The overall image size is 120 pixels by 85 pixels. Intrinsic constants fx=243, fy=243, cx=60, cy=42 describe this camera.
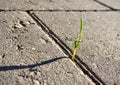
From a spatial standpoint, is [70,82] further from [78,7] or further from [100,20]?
[78,7]

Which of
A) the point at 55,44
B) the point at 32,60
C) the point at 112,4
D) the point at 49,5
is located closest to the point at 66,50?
the point at 55,44

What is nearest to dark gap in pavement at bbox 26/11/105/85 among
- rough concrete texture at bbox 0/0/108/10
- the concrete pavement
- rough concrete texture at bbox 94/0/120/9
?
the concrete pavement

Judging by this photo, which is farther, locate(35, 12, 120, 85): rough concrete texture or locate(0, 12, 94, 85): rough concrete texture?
locate(35, 12, 120, 85): rough concrete texture

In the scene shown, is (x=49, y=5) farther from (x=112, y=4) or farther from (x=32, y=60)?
(x=32, y=60)

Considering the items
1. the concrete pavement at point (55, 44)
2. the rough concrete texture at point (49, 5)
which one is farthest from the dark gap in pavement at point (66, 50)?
the rough concrete texture at point (49, 5)

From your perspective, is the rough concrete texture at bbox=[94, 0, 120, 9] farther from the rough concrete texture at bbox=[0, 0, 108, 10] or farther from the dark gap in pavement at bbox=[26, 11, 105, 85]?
the dark gap in pavement at bbox=[26, 11, 105, 85]

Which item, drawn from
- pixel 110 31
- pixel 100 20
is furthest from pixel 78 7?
pixel 110 31

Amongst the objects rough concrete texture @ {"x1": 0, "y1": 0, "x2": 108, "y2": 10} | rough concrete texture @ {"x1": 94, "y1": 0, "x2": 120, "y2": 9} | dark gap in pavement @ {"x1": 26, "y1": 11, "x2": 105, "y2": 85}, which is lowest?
rough concrete texture @ {"x1": 94, "y1": 0, "x2": 120, "y2": 9}
